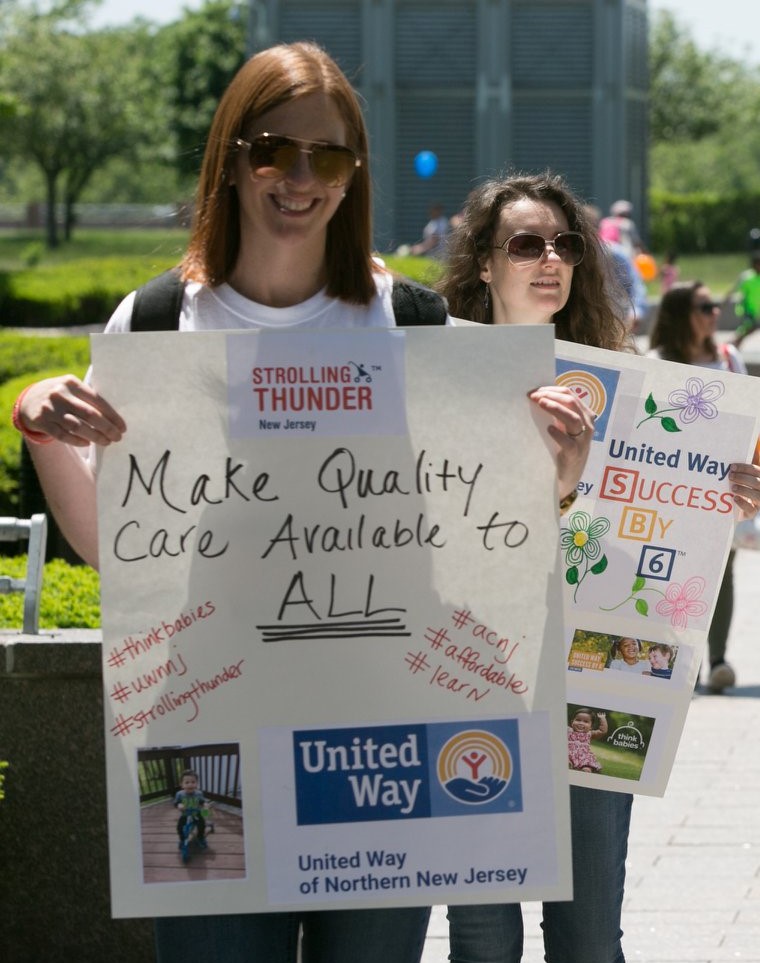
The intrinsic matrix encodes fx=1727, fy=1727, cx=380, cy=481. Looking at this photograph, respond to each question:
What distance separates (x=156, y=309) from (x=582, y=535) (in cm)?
90

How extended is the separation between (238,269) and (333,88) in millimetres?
299

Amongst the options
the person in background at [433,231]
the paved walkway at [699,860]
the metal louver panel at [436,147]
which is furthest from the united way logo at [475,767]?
the metal louver panel at [436,147]

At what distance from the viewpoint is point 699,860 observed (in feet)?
17.3

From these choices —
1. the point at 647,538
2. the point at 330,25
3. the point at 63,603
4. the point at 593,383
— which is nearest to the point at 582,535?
the point at 647,538

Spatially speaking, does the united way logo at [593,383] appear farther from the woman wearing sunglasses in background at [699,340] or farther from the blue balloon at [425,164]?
the blue balloon at [425,164]

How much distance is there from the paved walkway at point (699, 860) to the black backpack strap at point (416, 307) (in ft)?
7.95

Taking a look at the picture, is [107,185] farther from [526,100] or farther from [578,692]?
[578,692]

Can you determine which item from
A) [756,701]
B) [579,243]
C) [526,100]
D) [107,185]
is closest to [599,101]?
[526,100]

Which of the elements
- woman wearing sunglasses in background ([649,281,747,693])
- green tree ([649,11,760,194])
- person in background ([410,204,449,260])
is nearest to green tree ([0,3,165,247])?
green tree ([649,11,760,194])

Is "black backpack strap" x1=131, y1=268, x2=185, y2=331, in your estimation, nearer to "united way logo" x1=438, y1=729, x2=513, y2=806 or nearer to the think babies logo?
the think babies logo

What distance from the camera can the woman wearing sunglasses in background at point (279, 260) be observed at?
245cm

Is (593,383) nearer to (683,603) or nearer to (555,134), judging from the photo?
(683,603)

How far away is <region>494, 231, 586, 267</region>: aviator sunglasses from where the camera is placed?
3.14m

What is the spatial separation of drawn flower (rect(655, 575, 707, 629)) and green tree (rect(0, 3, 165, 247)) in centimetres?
5605
